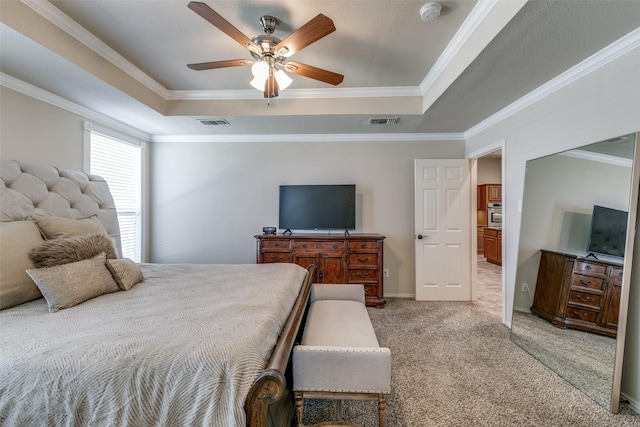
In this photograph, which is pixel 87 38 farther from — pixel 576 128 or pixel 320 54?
pixel 576 128

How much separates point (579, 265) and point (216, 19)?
3.13 metres

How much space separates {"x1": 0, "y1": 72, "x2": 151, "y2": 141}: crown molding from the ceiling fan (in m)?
1.70

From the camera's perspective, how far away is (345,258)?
3.45 metres

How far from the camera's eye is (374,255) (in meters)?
3.45

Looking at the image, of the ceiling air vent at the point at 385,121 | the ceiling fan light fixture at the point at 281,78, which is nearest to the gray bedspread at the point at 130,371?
the ceiling fan light fixture at the point at 281,78

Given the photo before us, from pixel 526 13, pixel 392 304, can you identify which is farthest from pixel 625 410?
pixel 526 13

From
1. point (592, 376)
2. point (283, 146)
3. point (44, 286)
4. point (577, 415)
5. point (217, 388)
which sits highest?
point (283, 146)

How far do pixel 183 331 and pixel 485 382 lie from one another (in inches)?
85.2

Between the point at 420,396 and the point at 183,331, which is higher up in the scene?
the point at 183,331

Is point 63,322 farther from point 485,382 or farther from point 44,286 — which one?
point 485,382

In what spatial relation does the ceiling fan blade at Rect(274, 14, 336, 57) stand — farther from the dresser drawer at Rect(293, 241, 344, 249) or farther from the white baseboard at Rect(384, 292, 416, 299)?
the white baseboard at Rect(384, 292, 416, 299)

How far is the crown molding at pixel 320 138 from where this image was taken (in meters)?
3.87

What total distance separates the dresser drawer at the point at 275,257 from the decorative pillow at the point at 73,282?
1865mm

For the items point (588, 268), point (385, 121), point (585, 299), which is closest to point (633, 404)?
point (585, 299)
